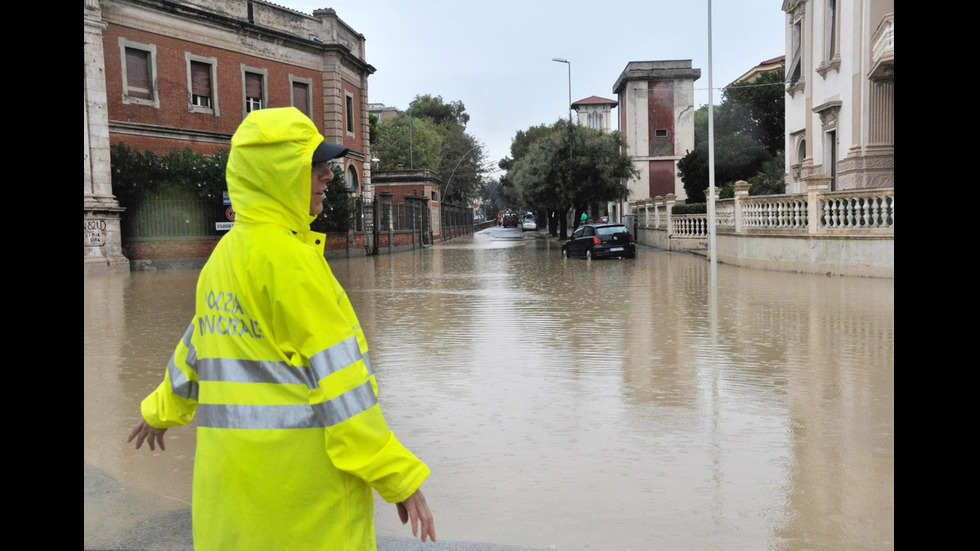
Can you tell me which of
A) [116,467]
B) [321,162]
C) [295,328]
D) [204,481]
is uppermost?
[321,162]

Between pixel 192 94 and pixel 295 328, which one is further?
pixel 192 94

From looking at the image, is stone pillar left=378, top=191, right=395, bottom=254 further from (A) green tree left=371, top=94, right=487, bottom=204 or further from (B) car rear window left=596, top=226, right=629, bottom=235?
(A) green tree left=371, top=94, right=487, bottom=204

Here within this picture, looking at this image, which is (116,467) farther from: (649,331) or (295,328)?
(649,331)

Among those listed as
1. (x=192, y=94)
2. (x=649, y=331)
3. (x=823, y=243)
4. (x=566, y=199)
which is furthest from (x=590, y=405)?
(x=566, y=199)

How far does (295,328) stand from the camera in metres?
2.21

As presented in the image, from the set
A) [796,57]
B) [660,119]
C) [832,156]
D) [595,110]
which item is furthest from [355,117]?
[595,110]

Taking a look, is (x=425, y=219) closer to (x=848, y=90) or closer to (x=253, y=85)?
(x=253, y=85)

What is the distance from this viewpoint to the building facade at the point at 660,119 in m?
53.4

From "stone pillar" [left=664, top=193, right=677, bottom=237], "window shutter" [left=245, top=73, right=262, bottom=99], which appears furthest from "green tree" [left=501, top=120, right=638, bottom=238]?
"window shutter" [left=245, top=73, right=262, bottom=99]

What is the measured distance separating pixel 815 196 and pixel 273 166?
18267 mm

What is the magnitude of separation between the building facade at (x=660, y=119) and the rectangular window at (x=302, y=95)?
2526cm

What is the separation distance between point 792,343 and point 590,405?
13.1ft

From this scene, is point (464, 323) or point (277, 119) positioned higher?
point (277, 119)

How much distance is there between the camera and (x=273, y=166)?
2357 mm
